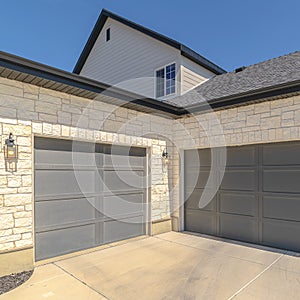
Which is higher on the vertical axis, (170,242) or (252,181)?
(252,181)

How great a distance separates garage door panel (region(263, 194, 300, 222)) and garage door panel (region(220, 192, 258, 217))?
0.23m

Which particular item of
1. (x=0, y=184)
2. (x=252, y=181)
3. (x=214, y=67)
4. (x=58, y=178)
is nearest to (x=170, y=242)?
(x=252, y=181)

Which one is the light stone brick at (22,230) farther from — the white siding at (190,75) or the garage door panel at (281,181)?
the white siding at (190,75)

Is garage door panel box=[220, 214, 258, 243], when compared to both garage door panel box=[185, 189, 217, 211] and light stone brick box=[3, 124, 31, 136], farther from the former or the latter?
light stone brick box=[3, 124, 31, 136]

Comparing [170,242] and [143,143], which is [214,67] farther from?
[170,242]

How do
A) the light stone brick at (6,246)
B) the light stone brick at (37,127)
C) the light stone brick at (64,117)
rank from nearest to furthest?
the light stone brick at (6,246)
the light stone brick at (37,127)
the light stone brick at (64,117)

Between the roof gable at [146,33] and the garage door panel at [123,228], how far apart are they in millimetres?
6419

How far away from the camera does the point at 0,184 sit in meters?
3.82

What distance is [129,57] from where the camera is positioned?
1087 cm

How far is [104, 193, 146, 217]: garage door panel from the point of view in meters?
5.46

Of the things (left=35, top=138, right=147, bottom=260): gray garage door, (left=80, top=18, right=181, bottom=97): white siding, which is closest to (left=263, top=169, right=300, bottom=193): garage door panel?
(left=35, top=138, right=147, bottom=260): gray garage door

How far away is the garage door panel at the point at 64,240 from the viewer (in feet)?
14.5

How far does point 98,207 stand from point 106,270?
1456mm

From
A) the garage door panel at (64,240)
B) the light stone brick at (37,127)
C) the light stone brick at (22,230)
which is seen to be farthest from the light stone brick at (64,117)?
the garage door panel at (64,240)
